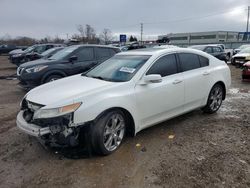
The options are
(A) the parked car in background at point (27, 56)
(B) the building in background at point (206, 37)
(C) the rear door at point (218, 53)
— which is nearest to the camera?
(A) the parked car in background at point (27, 56)

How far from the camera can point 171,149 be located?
13.5 feet

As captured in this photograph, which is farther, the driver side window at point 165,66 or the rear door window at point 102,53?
the rear door window at point 102,53

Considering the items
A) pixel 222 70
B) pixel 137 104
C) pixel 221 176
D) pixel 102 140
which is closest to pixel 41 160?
pixel 102 140

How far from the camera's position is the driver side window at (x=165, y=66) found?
14.9 feet

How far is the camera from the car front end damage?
347 cm

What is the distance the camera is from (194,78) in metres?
5.17

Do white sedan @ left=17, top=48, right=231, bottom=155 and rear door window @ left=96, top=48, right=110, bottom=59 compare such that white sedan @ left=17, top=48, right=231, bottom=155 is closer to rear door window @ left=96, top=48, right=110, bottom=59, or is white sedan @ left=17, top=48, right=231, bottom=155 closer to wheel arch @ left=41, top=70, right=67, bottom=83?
wheel arch @ left=41, top=70, right=67, bottom=83

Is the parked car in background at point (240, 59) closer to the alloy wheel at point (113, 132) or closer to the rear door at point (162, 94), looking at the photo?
the rear door at point (162, 94)

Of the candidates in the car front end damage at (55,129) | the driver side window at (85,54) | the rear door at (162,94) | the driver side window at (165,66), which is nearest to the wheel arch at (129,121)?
the rear door at (162,94)

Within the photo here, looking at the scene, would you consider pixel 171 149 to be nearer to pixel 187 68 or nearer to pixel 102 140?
pixel 102 140

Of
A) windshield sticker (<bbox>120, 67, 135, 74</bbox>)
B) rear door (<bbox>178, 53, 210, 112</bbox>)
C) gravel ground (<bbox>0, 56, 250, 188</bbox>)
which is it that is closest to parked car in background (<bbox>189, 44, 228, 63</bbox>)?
rear door (<bbox>178, 53, 210, 112</bbox>)

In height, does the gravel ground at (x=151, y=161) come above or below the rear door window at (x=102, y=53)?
below

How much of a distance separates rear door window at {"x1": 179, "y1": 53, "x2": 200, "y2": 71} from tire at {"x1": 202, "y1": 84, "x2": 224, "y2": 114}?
79 cm

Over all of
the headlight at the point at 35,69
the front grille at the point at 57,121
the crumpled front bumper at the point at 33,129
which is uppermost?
the headlight at the point at 35,69
